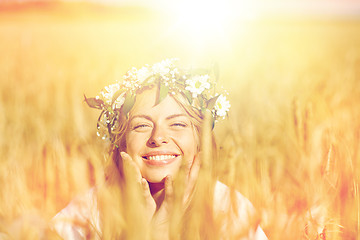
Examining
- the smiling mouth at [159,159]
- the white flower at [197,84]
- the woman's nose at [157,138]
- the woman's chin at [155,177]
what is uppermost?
the white flower at [197,84]

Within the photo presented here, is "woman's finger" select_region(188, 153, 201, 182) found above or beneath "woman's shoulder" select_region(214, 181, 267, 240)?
above

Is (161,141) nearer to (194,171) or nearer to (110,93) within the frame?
(194,171)

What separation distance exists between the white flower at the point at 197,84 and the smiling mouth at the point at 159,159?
0.20 m

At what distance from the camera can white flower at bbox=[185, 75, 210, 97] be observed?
1.36 m

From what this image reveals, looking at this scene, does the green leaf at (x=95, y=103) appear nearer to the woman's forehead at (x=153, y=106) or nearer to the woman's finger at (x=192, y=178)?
the woman's forehead at (x=153, y=106)

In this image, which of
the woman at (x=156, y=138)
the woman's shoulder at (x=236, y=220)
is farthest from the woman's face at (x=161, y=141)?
the woman's shoulder at (x=236, y=220)

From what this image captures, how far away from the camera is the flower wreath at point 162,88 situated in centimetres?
134

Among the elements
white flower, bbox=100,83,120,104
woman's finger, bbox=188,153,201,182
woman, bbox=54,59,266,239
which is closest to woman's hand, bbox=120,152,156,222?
woman, bbox=54,59,266,239

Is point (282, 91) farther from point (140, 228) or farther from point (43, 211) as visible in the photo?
point (140, 228)

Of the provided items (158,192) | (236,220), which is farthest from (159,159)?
(236,220)

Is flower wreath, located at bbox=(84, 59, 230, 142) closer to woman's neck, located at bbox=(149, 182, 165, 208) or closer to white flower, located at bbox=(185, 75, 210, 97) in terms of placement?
white flower, located at bbox=(185, 75, 210, 97)

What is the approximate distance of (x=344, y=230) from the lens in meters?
1.04

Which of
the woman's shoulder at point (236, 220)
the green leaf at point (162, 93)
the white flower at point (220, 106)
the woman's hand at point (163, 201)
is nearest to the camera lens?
the woman's shoulder at point (236, 220)

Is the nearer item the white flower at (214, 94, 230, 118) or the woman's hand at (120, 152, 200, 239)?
the woman's hand at (120, 152, 200, 239)
